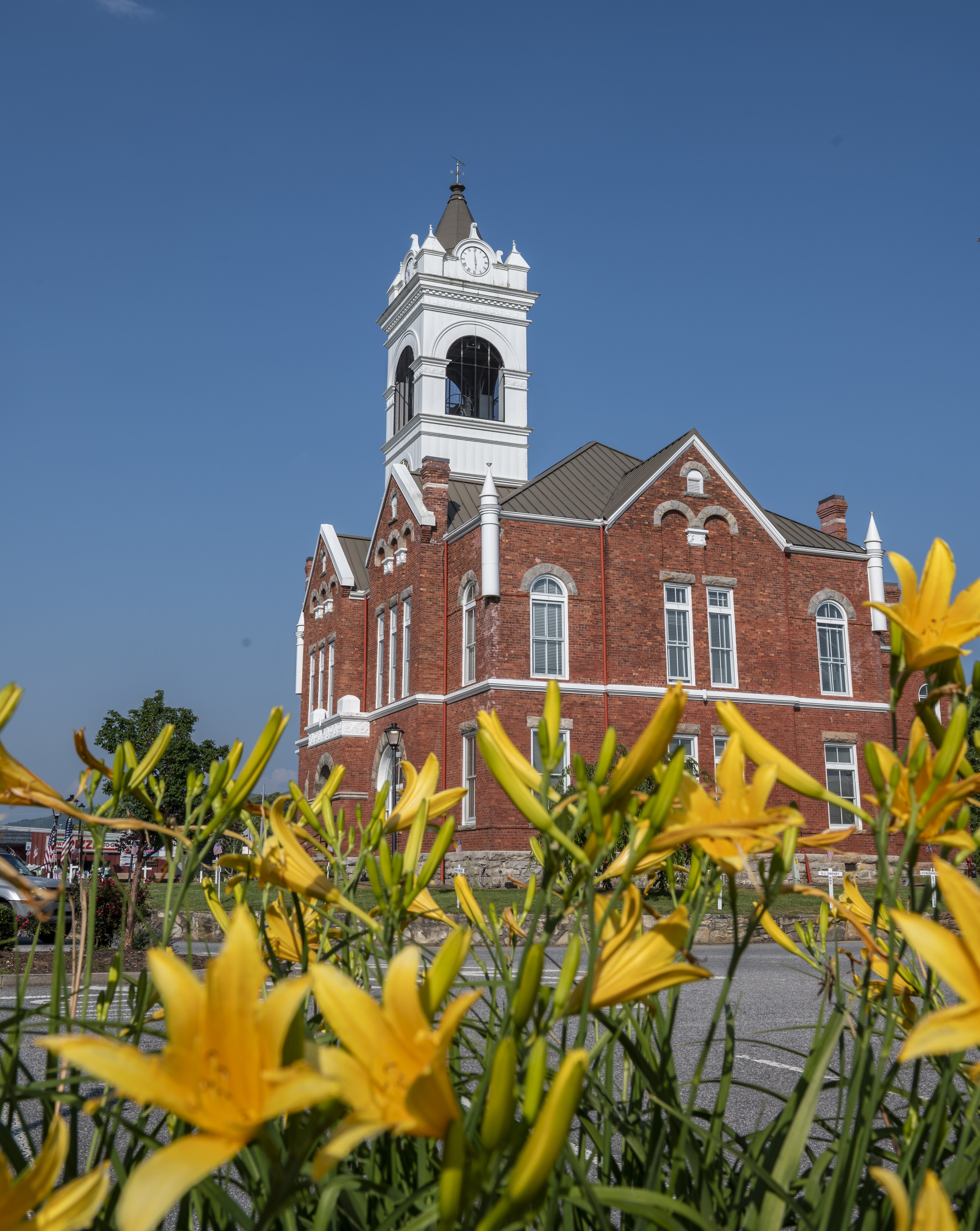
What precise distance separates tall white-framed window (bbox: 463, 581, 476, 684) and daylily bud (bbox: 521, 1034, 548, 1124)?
82.0ft

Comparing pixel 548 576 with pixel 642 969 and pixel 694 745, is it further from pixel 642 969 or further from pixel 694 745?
pixel 642 969

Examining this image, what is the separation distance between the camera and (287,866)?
1217mm

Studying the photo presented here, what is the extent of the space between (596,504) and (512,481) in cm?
645

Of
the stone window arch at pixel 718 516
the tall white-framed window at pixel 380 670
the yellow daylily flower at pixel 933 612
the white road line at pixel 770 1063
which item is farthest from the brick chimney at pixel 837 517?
the yellow daylily flower at pixel 933 612

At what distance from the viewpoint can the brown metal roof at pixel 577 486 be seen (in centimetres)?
2623

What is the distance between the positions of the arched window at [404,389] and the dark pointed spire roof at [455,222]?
3826 mm

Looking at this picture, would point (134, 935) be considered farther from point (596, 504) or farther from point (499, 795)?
point (596, 504)

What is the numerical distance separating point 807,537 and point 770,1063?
23.7 meters

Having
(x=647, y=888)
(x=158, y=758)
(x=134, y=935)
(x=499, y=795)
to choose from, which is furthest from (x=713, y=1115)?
(x=499, y=795)

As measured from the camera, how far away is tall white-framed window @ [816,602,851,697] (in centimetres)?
2756

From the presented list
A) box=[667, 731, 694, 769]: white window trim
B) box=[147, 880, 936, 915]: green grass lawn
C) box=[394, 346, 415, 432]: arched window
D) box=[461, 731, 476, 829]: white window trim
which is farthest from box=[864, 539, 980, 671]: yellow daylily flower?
box=[394, 346, 415, 432]: arched window

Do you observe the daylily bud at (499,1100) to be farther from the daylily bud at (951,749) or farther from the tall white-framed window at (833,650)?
the tall white-framed window at (833,650)

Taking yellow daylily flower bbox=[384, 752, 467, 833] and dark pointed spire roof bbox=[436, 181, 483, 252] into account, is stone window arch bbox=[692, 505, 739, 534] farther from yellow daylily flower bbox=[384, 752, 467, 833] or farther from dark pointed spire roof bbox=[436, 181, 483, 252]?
yellow daylily flower bbox=[384, 752, 467, 833]

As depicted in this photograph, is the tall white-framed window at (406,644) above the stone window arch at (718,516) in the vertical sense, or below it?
below
